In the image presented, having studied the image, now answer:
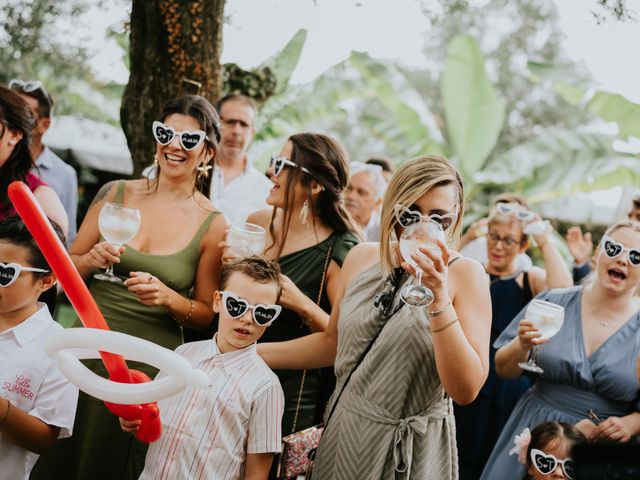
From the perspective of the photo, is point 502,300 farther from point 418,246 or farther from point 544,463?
point 418,246

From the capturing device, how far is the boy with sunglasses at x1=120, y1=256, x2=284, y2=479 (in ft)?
9.16

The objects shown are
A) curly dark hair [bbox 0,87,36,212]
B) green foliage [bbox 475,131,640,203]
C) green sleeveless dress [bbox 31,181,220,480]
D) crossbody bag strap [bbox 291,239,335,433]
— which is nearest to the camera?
green sleeveless dress [bbox 31,181,220,480]

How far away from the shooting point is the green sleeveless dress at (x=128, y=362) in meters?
3.53

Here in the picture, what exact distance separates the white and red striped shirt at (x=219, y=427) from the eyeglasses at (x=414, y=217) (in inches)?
32.6

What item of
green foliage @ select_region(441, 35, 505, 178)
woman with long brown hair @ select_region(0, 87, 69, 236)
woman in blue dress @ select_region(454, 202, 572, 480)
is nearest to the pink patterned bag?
woman with long brown hair @ select_region(0, 87, 69, 236)

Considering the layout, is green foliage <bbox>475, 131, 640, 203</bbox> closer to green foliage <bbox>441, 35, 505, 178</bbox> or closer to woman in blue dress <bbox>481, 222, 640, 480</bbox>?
green foliage <bbox>441, 35, 505, 178</bbox>

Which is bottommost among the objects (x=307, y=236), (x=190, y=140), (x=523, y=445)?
(x=523, y=445)

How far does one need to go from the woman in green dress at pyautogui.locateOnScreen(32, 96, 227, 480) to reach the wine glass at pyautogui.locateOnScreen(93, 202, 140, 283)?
0.08m

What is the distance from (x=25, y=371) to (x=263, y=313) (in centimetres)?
96

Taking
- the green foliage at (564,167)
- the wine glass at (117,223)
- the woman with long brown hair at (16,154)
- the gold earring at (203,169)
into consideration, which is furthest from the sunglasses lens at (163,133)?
the green foliage at (564,167)

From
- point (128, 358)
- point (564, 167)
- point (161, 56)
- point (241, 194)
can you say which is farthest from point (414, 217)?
point (564, 167)

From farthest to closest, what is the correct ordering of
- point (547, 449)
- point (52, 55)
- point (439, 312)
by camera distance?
point (52, 55), point (547, 449), point (439, 312)

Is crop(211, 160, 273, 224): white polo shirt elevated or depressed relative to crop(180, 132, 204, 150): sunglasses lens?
depressed

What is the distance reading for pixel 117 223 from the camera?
341 centimetres
